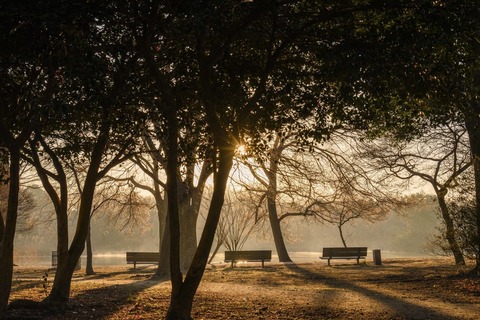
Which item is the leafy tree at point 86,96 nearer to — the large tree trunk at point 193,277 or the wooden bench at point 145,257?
the large tree trunk at point 193,277

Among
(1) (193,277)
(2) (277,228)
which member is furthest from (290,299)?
(2) (277,228)

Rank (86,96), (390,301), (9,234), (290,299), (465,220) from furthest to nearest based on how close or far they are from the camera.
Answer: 1. (465,220)
2. (290,299)
3. (390,301)
4. (9,234)
5. (86,96)

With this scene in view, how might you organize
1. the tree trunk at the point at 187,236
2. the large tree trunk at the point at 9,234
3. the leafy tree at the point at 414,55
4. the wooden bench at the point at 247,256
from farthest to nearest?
the wooden bench at the point at 247,256 → the tree trunk at the point at 187,236 → the large tree trunk at the point at 9,234 → the leafy tree at the point at 414,55

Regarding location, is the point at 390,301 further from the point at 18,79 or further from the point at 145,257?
the point at 145,257

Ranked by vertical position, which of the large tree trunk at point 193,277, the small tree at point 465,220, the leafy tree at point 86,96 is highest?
the leafy tree at point 86,96

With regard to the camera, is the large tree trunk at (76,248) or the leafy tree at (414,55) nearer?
the leafy tree at (414,55)

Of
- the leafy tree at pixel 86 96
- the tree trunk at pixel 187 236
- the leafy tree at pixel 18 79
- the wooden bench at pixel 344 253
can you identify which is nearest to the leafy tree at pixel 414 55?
the leafy tree at pixel 86 96

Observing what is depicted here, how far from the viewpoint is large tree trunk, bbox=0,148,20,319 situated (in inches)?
403

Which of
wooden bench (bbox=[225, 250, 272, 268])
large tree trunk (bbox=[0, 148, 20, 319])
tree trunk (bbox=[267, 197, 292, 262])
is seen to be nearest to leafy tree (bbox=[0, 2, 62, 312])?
large tree trunk (bbox=[0, 148, 20, 319])

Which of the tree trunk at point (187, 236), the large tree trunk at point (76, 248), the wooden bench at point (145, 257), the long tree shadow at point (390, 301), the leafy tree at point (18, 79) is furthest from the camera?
the wooden bench at point (145, 257)

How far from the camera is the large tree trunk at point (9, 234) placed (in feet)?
33.6

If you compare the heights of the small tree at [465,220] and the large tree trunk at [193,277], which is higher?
the small tree at [465,220]

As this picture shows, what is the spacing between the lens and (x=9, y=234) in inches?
406

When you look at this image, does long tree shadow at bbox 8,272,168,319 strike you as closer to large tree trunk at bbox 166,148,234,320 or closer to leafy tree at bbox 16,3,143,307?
leafy tree at bbox 16,3,143,307
